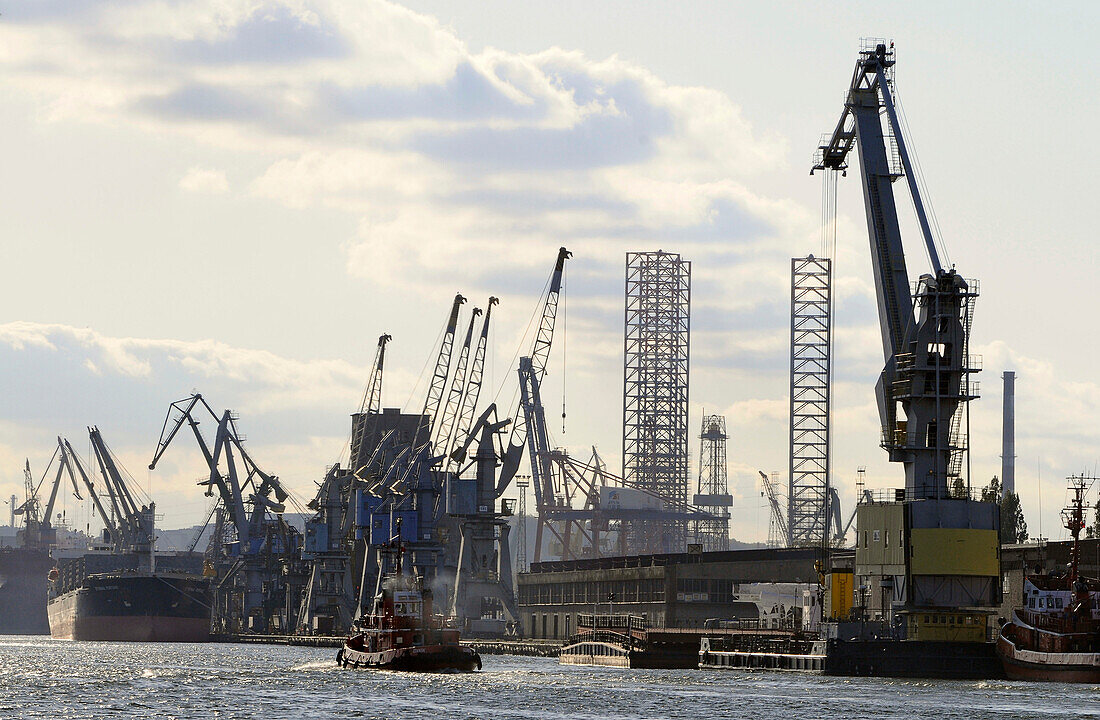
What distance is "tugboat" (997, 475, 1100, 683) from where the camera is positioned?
10762cm

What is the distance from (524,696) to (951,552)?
30390mm

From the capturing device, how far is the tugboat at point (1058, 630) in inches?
4237

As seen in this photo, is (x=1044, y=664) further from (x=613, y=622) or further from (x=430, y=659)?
(x=613, y=622)

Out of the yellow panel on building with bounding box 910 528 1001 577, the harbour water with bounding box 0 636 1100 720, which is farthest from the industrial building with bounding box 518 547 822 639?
the yellow panel on building with bounding box 910 528 1001 577

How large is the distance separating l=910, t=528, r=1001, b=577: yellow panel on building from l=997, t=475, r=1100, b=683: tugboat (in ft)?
13.4

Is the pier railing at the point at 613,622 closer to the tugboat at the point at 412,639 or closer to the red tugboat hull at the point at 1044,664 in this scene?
the tugboat at the point at 412,639

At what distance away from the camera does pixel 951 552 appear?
117312mm

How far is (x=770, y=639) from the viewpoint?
426 feet

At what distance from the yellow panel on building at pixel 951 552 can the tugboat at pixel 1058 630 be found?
4.09 m

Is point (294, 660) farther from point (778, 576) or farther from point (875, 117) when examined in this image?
point (875, 117)

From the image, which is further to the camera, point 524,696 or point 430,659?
point 430,659

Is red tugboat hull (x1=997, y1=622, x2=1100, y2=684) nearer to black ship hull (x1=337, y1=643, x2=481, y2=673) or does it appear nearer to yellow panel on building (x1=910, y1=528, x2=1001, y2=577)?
yellow panel on building (x1=910, y1=528, x2=1001, y2=577)

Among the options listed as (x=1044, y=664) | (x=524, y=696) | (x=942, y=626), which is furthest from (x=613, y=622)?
(x=1044, y=664)

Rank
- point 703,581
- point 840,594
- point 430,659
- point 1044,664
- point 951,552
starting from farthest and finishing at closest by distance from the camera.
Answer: point 703,581 < point 840,594 < point 430,659 < point 951,552 < point 1044,664
